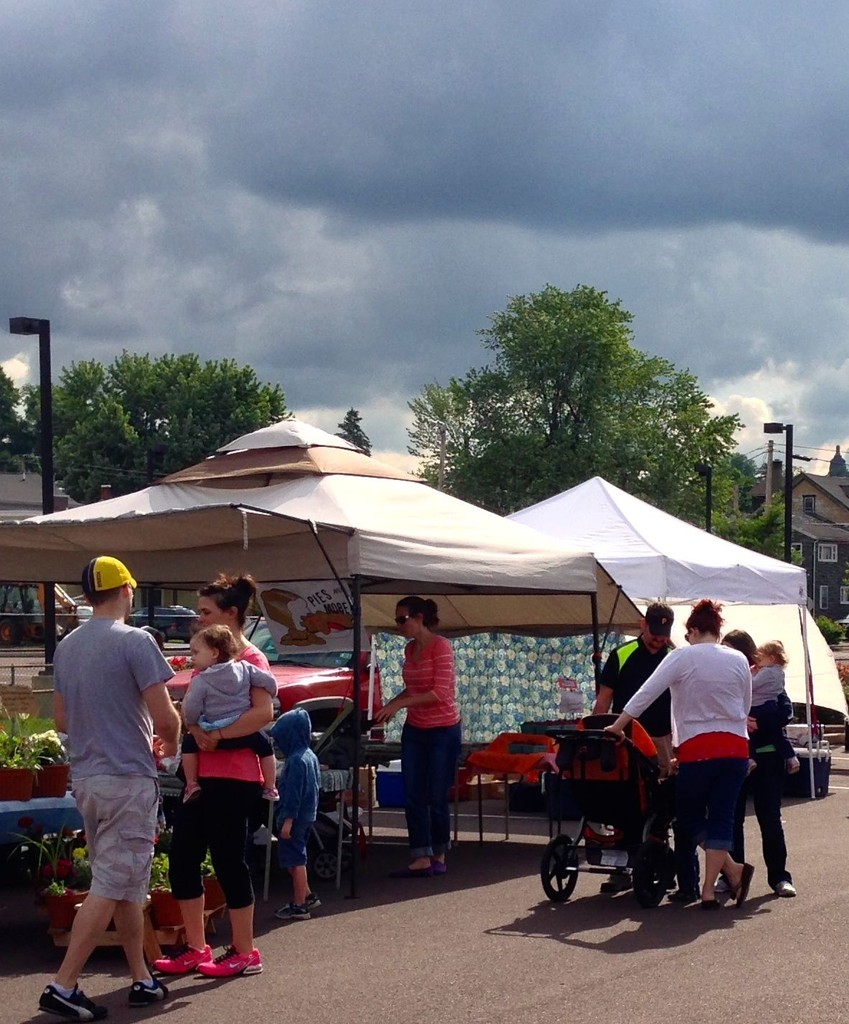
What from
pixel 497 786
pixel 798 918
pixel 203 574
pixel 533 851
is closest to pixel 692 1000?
pixel 798 918

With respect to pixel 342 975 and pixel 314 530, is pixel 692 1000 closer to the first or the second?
pixel 342 975

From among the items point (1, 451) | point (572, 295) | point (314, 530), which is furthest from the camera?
point (1, 451)

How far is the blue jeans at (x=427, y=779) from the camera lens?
10.7 m

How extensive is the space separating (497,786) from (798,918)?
736cm

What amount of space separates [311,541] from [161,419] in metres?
70.8

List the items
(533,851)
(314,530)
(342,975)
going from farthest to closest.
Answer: (533,851) < (314,530) < (342,975)

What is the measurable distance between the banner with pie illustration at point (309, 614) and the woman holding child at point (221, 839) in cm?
580

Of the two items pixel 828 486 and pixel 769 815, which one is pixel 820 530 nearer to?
pixel 828 486

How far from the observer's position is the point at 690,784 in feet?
30.1

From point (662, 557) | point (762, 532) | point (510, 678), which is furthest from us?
point (762, 532)

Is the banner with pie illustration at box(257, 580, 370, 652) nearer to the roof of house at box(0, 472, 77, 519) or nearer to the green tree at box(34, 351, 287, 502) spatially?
the green tree at box(34, 351, 287, 502)

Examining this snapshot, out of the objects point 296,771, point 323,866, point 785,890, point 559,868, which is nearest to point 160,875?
point 296,771

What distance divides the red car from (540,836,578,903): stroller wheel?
3.24 m

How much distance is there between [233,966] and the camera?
23.9ft
